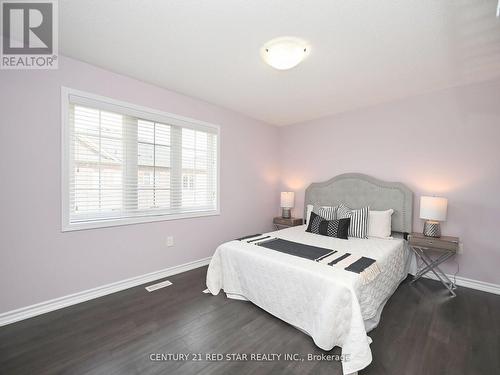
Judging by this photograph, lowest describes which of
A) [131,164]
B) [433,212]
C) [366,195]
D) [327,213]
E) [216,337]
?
[216,337]

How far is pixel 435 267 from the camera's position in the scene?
112 inches

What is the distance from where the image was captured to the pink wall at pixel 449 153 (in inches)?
103

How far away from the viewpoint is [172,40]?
1943mm

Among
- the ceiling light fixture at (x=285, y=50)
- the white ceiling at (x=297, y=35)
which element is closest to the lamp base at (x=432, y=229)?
the white ceiling at (x=297, y=35)

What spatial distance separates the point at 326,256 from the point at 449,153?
2.19m

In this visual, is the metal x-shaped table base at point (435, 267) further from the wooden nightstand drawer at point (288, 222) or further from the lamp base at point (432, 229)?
the wooden nightstand drawer at point (288, 222)

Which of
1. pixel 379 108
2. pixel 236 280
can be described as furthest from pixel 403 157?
pixel 236 280

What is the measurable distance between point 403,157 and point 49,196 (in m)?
4.20

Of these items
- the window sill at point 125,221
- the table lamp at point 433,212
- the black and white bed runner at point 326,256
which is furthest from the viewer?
the table lamp at point 433,212

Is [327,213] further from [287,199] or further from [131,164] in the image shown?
[131,164]

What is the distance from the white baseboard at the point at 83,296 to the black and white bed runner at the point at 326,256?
116cm

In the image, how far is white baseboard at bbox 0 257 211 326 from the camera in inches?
77.6

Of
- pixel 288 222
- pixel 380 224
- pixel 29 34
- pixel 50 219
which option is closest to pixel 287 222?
pixel 288 222

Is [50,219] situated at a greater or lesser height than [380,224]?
greater
